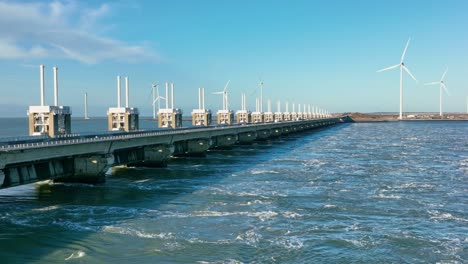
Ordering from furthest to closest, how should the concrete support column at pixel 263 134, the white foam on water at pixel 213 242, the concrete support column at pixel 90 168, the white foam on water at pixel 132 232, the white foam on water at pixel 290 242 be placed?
1. the concrete support column at pixel 263 134
2. the concrete support column at pixel 90 168
3. the white foam on water at pixel 132 232
4. the white foam on water at pixel 213 242
5. the white foam on water at pixel 290 242

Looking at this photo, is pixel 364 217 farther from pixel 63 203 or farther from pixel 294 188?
pixel 63 203

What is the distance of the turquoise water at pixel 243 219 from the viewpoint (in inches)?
858

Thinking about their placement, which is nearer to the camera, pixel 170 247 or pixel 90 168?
pixel 170 247

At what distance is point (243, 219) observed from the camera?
28.4m

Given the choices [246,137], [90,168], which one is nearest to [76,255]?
[90,168]

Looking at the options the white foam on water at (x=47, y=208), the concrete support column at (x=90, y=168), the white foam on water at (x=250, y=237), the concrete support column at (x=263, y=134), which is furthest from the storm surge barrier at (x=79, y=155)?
the concrete support column at (x=263, y=134)

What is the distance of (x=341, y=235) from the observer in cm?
2453

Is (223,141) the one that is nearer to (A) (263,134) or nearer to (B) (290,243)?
(A) (263,134)

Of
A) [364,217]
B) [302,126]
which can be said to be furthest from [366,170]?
[302,126]

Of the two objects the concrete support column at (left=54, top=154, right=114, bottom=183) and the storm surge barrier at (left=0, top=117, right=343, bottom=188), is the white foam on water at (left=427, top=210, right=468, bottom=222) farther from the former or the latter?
the concrete support column at (left=54, top=154, right=114, bottom=183)

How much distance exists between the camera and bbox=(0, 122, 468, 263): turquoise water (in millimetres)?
21797

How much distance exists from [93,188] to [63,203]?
7.25m

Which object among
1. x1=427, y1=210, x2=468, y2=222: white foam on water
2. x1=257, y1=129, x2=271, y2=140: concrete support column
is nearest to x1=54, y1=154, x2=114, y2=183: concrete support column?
x1=427, y1=210, x2=468, y2=222: white foam on water

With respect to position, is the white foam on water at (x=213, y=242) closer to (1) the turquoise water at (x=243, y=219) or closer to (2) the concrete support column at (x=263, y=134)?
(1) the turquoise water at (x=243, y=219)
